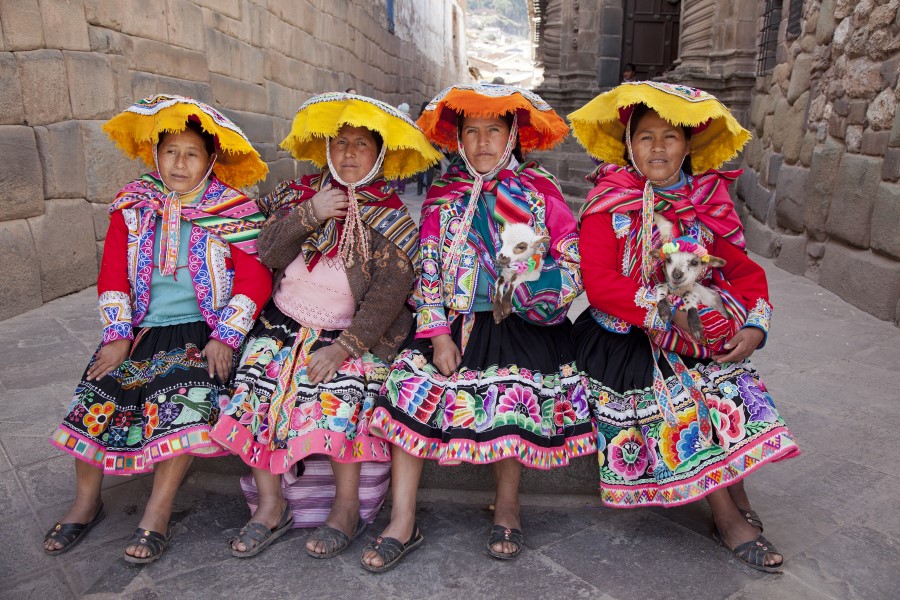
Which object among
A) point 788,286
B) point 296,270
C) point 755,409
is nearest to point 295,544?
point 296,270

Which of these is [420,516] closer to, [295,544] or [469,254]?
[295,544]

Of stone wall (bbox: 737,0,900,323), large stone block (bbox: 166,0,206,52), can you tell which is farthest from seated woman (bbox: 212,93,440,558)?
large stone block (bbox: 166,0,206,52)

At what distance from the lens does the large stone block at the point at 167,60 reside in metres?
5.66

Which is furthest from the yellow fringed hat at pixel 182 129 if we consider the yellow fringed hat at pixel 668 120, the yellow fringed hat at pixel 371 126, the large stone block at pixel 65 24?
the large stone block at pixel 65 24

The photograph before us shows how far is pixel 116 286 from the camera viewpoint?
2.47 meters

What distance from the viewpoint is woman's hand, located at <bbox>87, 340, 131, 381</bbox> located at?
92.8 inches

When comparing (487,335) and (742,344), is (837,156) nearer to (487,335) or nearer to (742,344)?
(742,344)

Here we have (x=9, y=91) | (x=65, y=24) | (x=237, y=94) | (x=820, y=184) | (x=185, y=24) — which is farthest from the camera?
(x=237, y=94)

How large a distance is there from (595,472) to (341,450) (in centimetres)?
90

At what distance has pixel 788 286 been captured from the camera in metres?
5.68

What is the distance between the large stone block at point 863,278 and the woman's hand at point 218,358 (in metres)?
4.21

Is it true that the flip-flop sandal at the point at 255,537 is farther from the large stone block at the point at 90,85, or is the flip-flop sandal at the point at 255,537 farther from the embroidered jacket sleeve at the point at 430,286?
the large stone block at the point at 90,85

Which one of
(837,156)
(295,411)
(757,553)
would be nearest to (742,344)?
(757,553)

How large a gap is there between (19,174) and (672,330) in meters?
4.22
